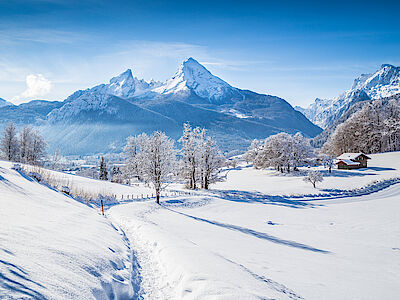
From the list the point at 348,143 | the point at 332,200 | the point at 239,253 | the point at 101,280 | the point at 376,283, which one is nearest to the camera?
the point at 101,280

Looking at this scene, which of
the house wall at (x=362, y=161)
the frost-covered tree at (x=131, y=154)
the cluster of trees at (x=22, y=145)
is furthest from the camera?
the house wall at (x=362, y=161)

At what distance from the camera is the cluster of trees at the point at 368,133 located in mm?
78875

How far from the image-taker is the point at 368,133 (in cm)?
8000

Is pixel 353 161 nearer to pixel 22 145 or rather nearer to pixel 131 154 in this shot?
pixel 131 154

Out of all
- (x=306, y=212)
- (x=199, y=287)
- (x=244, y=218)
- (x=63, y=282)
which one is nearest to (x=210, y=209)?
(x=244, y=218)

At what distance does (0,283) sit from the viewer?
2.80 metres

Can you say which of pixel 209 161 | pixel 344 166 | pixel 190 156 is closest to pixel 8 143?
pixel 190 156

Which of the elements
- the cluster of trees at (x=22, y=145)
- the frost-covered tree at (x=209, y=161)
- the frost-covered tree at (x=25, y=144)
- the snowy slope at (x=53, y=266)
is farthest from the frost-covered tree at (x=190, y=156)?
the snowy slope at (x=53, y=266)

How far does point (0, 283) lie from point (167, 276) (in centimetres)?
445

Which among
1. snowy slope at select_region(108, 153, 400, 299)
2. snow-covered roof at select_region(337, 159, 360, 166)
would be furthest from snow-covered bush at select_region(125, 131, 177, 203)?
snow-covered roof at select_region(337, 159, 360, 166)

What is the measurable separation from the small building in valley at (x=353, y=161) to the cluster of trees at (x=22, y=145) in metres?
80.3

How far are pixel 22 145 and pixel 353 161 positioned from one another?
86187 mm

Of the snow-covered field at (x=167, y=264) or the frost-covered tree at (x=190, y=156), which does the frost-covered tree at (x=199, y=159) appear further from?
the snow-covered field at (x=167, y=264)

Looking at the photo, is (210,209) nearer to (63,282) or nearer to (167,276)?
(167,276)
